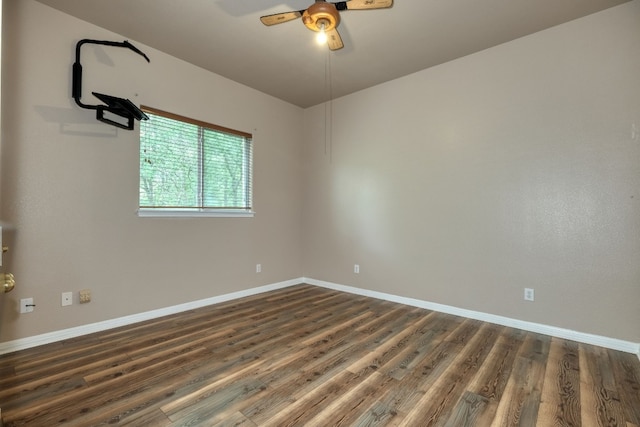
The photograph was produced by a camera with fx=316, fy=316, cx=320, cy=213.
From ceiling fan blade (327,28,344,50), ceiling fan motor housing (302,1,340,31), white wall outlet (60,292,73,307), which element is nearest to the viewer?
ceiling fan motor housing (302,1,340,31)

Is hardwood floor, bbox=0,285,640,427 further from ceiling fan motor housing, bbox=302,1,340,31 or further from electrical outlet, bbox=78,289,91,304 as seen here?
ceiling fan motor housing, bbox=302,1,340,31

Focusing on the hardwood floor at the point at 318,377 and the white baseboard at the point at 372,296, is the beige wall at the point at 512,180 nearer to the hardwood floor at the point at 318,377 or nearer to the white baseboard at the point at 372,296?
the white baseboard at the point at 372,296

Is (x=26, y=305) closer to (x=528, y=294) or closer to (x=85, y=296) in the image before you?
(x=85, y=296)

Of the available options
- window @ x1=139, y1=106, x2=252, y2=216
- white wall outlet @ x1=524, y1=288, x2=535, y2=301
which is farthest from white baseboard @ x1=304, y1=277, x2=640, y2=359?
window @ x1=139, y1=106, x2=252, y2=216

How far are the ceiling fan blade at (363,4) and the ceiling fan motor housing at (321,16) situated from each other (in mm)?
124

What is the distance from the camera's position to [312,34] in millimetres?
2943

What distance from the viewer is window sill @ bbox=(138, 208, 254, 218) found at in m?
3.19

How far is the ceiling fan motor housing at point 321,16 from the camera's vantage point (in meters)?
2.03

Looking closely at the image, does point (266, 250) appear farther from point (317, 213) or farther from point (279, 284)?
point (317, 213)

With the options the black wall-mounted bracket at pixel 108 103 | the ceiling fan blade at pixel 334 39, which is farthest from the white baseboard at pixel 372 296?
the ceiling fan blade at pixel 334 39

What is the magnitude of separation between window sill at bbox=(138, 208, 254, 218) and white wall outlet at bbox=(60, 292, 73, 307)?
2.88 feet

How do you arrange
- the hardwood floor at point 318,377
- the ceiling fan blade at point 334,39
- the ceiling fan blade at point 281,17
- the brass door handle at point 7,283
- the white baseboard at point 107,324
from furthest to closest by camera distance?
the white baseboard at point 107,324
the ceiling fan blade at point 334,39
the ceiling fan blade at point 281,17
the hardwood floor at point 318,377
the brass door handle at point 7,283

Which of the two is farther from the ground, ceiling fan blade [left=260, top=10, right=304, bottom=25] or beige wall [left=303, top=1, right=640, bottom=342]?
ceiling fan blade [left=260, top=10, right=304, bottom=25]

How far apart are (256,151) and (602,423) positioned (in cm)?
401
